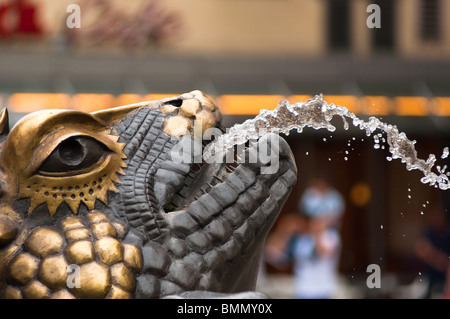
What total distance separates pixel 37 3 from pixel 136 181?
11.8m

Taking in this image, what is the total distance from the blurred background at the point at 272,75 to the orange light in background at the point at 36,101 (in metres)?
0.03

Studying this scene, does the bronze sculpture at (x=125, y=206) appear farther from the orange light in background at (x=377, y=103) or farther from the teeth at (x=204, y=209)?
the orange light in background at (x=377, y=103)

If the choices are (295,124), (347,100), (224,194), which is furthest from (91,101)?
(224,194)

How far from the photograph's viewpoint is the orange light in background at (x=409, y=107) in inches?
535

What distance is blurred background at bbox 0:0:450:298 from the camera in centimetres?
1307

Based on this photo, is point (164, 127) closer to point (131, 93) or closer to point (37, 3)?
point (131, 93)

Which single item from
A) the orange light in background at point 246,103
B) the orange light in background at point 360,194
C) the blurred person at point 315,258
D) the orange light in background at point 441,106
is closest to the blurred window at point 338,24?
the orange light in background at point 441,106

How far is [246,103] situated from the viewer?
13.2 metres

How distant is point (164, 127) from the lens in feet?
8.43

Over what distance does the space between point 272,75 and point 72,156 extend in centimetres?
1161

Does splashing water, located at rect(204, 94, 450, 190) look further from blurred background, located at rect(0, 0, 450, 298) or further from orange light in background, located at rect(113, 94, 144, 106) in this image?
orange light in background, located at rect(113, 94, 144, 106)

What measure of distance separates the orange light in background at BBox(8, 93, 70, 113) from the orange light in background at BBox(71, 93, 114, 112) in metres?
0.15

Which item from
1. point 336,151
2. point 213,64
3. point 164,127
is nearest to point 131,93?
point 213,64

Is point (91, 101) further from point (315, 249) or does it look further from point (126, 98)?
point (315, 249)
